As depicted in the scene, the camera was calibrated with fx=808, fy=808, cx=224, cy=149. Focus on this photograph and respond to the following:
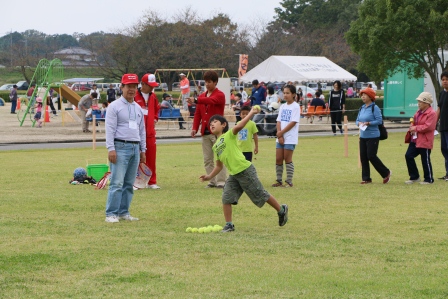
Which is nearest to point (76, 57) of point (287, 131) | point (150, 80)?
point (287, 131)

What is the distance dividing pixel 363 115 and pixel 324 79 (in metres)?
25.1

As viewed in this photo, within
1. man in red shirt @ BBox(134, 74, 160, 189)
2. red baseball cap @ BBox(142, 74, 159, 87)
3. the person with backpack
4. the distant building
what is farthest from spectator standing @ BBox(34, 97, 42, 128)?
the distant building

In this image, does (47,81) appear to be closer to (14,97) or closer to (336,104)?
(14,97)

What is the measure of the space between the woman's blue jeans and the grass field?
1.02 ft

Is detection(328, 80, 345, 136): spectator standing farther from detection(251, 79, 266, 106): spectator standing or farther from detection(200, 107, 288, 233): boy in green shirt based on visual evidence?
detection(200, 107, 288, 233): boy in green shirt

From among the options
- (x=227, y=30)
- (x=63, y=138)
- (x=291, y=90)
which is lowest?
(x=63, y=138)

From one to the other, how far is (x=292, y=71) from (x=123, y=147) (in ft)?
94.7

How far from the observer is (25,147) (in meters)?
27.3

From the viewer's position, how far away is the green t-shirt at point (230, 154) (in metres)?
9.48

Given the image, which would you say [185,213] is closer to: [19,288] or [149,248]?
[149,248]

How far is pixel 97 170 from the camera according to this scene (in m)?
15.3

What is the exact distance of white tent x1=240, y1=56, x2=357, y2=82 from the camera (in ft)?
126

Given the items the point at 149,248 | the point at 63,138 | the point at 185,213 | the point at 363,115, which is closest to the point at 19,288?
the point at 149,248

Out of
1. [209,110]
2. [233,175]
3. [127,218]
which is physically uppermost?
[209,110]
